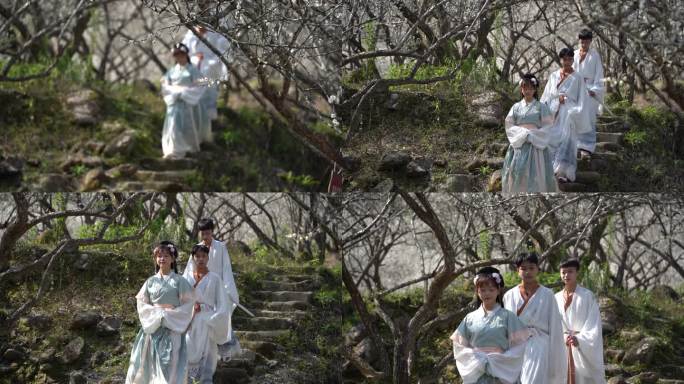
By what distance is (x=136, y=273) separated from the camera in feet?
42.1

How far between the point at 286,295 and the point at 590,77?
326 centimetres

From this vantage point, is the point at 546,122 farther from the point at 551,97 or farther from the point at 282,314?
the point at 282,314

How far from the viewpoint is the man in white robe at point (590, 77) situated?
12.6 metres

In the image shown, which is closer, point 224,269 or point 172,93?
point 224,269

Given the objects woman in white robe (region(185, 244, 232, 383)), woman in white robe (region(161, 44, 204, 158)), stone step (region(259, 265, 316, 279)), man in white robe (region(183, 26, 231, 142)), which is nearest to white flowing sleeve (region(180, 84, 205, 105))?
woman in white robe (region(161, 44, 204, 158))

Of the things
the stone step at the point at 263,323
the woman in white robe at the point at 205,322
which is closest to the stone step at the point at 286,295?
the stone step at the point at 263,323

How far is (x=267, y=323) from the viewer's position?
13.1 metres

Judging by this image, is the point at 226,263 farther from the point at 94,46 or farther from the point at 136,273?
the point at 94,46

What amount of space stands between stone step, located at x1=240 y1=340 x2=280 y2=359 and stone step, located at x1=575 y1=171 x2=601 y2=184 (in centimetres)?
296

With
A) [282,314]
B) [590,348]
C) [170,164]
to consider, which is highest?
[170,164]

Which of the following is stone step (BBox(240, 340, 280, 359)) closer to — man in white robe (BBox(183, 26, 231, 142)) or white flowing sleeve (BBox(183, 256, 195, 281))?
white flowing sleeve (BBox(183, 256, 195, 281))

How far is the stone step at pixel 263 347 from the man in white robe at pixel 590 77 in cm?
313

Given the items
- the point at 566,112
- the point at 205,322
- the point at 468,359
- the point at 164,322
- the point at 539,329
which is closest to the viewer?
the point at 468,359

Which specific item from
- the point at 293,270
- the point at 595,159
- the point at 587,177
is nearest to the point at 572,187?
the point at 587,177
